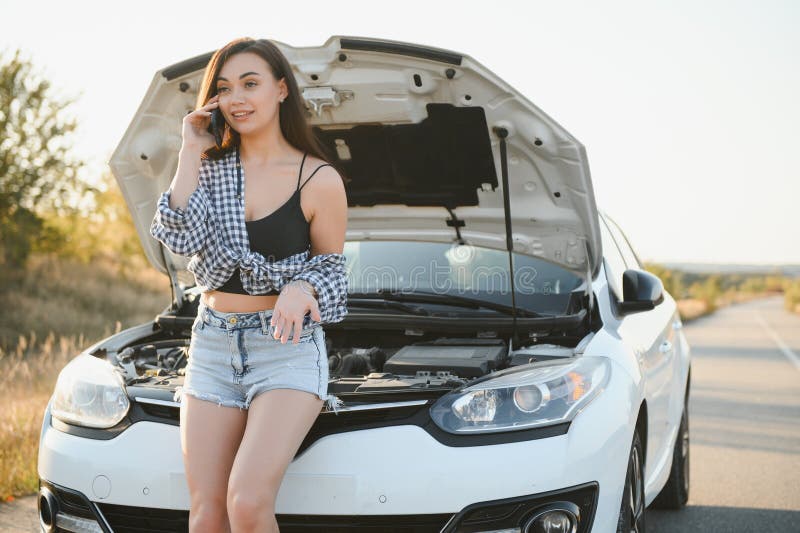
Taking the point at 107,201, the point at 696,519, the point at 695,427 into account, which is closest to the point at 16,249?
the point at 107,201

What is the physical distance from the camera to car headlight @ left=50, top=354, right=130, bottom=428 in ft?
11.1

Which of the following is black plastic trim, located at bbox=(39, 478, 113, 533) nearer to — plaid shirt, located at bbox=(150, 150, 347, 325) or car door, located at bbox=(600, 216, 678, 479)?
plaid shirt, located at bbox=(150, 150, 347, 325)

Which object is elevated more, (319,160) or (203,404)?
(319,160)

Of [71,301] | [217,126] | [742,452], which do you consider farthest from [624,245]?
[71,301]

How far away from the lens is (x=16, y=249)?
73.6ft

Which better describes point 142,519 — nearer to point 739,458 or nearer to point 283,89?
A: point 283,89

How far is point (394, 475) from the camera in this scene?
2943 millimetres

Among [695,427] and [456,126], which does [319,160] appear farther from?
[695,427]

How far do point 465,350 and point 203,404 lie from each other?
1380mm

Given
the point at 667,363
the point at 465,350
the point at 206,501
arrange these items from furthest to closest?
1. the point at 667,363
2. the point at 465,350
3. the point at 206,501

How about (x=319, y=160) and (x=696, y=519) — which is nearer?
(x=319, y=160)

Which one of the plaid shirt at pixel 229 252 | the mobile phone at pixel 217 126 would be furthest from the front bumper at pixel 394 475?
the mobile phone at pixel 217 126

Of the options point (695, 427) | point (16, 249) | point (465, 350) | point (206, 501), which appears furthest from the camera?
point (16, 249)

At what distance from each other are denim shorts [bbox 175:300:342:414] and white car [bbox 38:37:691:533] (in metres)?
0.31
